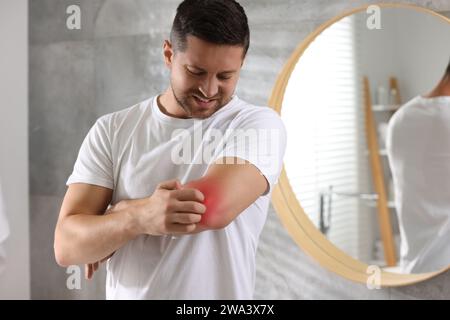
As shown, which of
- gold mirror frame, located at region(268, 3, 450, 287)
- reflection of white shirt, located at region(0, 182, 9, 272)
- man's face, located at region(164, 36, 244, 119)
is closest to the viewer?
man's face, located at region(164, 36, 244, 119)

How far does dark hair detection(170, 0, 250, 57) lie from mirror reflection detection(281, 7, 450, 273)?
0.46 meters

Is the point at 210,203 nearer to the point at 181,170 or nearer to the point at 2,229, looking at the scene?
the point at 181,170

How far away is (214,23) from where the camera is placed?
1.00 meters

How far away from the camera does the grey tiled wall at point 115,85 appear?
1325 mm

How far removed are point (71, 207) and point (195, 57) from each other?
305 millimetres

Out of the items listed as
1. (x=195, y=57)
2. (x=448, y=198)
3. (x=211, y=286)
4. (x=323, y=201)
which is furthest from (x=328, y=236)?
(x=195, y=57)

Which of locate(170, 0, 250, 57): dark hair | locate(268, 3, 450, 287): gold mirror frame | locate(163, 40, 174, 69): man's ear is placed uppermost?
locate(170, 0, 250, 57): dark hair

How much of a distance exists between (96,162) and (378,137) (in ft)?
2.93

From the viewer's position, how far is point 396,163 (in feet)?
5.21

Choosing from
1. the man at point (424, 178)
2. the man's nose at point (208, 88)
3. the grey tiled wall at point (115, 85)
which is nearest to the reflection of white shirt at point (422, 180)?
the man at point (424, 178)

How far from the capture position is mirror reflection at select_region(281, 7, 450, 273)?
4.53 feet

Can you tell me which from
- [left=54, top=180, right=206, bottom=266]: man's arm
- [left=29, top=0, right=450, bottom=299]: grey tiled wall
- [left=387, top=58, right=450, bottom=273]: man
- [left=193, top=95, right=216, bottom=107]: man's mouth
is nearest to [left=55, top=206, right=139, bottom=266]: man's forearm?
[left=54, top=180, right=206, bottom=266]: man's arm

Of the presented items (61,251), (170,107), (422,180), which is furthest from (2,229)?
(422,180)

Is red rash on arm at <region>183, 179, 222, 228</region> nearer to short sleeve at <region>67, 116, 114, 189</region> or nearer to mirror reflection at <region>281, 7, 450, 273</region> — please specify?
short sleeve at <region>67, 116, 114, 189</region>
